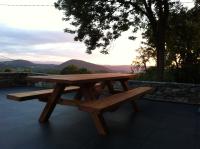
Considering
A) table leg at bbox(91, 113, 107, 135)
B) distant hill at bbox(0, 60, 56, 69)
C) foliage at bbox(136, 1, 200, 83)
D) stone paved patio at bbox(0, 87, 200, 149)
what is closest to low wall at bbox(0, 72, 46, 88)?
distant hill at bbox(0, 60, 56, 69)

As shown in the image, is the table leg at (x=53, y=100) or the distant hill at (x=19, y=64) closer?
the table leg at (x=53, y=100)

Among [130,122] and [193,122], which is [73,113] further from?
[193,122]

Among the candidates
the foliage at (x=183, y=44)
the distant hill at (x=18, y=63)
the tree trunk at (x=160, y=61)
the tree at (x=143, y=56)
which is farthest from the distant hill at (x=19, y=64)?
the tree trunk at (x=160, y=61)

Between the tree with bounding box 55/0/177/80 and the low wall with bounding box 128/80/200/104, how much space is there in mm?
1083

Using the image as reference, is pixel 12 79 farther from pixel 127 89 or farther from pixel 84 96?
pixel 84 96

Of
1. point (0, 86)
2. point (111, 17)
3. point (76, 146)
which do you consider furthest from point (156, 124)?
point (0, 86)

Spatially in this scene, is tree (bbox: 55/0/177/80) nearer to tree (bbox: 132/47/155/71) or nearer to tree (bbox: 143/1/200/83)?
tree (bbox: 143/1/200/83)

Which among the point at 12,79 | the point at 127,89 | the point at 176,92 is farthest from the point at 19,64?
the point at 176,92

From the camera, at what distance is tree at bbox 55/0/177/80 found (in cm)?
788

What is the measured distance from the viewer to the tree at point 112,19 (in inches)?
310

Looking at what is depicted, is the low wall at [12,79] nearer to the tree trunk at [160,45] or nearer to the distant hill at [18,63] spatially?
the distant hill at [18,63]

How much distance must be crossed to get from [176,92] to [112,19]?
311cm

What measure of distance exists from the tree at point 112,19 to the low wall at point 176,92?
3.55 ft

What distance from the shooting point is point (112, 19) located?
8.16 m
